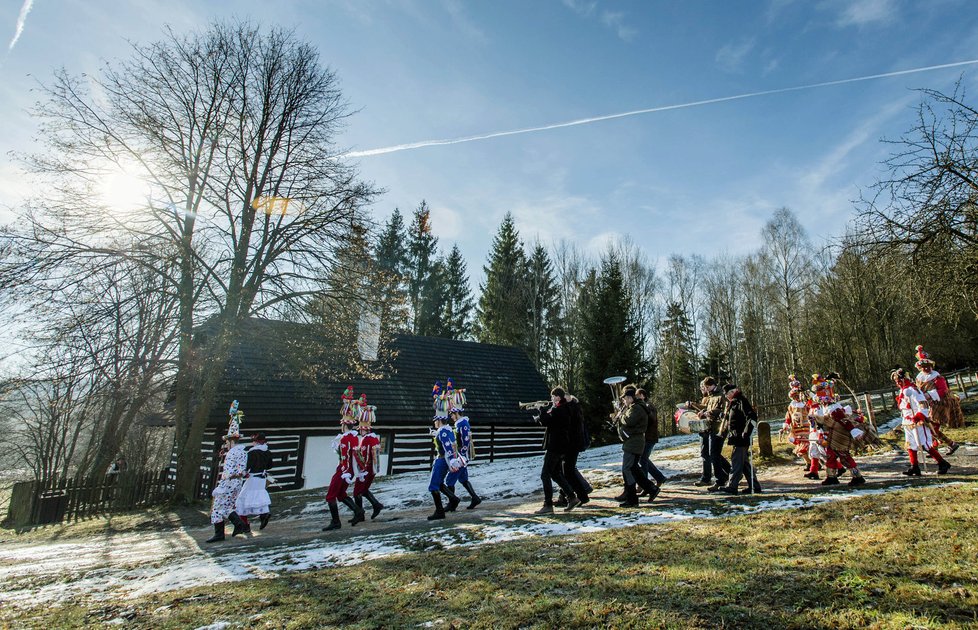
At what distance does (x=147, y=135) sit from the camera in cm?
1480

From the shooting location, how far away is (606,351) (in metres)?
29.8

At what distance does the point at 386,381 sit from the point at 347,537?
1336 cm

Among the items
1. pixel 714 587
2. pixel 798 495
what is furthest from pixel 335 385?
pixel 714 587

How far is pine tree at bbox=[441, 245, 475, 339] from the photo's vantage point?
1604 inches

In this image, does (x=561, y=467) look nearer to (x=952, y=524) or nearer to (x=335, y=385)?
(x=952, y=524)

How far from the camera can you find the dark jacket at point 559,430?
29.4ft

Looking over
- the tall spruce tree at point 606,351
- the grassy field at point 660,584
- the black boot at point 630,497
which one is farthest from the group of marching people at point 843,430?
the tall spruce tree at point 606,351

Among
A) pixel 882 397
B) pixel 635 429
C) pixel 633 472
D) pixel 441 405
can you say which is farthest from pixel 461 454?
pixel 882 397

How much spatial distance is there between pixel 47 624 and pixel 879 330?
3640cm

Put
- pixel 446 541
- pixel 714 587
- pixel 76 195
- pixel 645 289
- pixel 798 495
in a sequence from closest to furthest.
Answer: pixel 714 587
pixel 446 541
pixel 798 495
pixel 76 195
pixel 645 289

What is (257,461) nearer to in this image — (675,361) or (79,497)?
(79,497)

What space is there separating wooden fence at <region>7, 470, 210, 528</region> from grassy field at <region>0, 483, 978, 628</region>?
35.8 feet

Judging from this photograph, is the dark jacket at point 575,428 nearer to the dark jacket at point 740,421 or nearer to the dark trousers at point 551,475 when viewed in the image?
the dark trousers at point 551,475

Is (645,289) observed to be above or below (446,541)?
above
